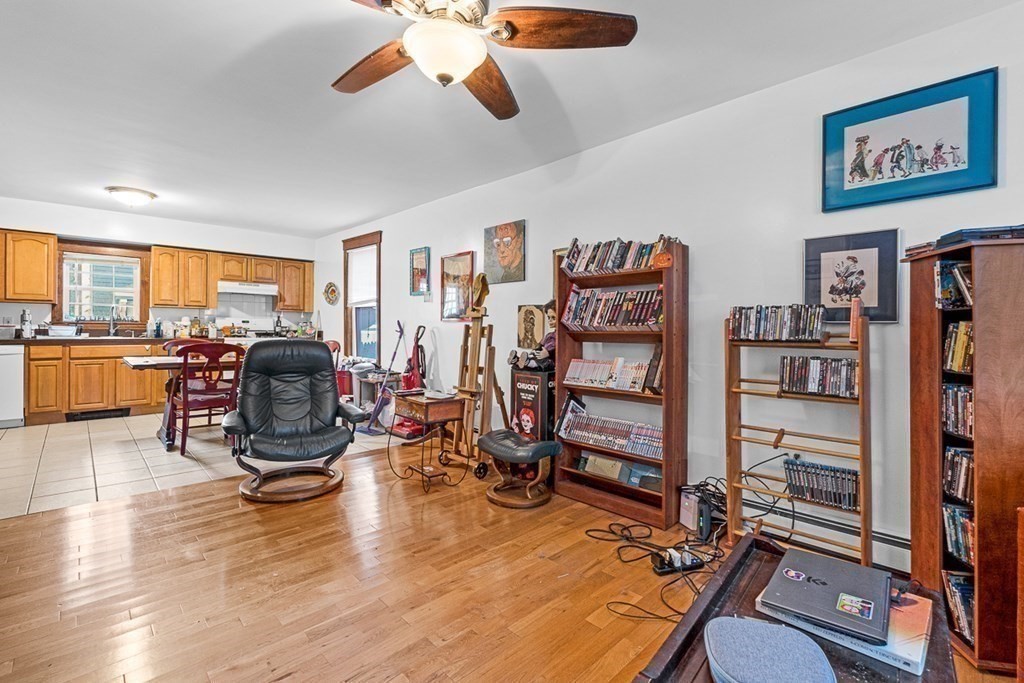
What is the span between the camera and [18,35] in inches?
87.0

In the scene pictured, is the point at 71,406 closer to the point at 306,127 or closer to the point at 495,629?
the point at 306,127

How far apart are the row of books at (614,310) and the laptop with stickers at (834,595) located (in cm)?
176

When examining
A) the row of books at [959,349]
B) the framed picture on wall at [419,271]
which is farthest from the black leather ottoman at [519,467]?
the framed picture on wall at [419,271]

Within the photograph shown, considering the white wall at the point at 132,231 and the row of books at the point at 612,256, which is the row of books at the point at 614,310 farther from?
the white wall at the point at 132,231

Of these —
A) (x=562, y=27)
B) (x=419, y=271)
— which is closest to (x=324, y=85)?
(x=562, y=27)

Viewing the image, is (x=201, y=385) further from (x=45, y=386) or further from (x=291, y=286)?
(x=291, y=286)

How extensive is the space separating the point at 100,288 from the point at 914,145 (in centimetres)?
835

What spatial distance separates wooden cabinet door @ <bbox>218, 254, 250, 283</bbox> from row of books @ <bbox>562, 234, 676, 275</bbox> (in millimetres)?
5545

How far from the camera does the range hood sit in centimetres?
654

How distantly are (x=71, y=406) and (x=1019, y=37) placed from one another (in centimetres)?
844

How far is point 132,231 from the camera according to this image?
5.83m

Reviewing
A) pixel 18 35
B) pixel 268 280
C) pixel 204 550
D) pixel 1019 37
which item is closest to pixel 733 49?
pixel 1019 37

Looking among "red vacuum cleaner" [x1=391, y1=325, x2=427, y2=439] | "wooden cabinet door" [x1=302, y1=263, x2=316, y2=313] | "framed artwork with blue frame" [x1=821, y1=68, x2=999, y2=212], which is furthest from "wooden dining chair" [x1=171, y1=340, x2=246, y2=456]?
"framed artwork with blue frame" [x1=821, y1=68, x2=999, y2=212]

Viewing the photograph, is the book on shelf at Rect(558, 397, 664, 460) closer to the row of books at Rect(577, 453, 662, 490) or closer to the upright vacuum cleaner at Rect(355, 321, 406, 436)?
the row of books at Rect(577, 453, 662, 490)
